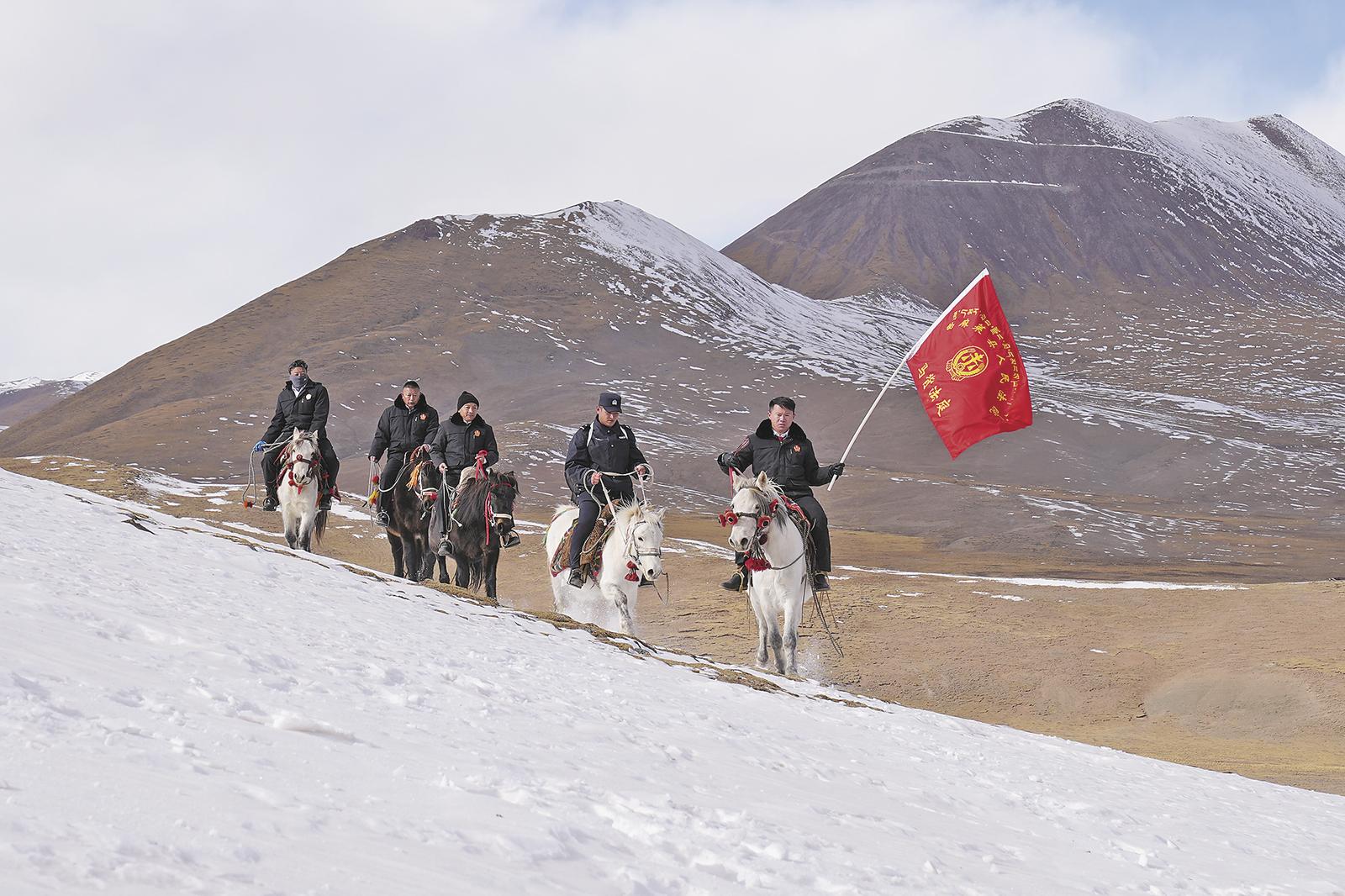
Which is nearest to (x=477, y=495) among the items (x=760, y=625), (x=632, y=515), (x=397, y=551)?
(x=397, y=551)

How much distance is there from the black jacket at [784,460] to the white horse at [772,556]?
0.43 meters

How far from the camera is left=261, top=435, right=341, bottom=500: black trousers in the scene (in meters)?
13.2

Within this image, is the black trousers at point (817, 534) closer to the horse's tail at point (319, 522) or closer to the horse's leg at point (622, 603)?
the horse's leg at point (622, 603)

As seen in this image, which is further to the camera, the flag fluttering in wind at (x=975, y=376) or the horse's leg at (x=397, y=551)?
the horse's leg at (x=397, y=551)

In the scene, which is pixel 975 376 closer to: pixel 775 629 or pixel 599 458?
pixel 775 629

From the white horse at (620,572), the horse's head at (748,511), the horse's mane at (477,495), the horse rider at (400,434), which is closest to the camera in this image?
the horse's head at (748,511)

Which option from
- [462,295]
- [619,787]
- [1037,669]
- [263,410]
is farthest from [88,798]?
[462,295]

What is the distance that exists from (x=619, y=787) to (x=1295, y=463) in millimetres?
68589

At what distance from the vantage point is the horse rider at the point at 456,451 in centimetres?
1206

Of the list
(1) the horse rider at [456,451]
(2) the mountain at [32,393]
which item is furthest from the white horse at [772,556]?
(2) the mountain at [32,393]

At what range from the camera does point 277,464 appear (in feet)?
44.4

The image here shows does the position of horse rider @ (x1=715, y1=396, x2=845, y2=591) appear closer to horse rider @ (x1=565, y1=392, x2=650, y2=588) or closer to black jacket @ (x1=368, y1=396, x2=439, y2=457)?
horse rider @ (x1=565, y1=392, x2=650, y2=588)

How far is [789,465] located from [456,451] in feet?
12.5

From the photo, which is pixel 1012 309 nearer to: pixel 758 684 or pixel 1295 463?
pixel 1295 463
